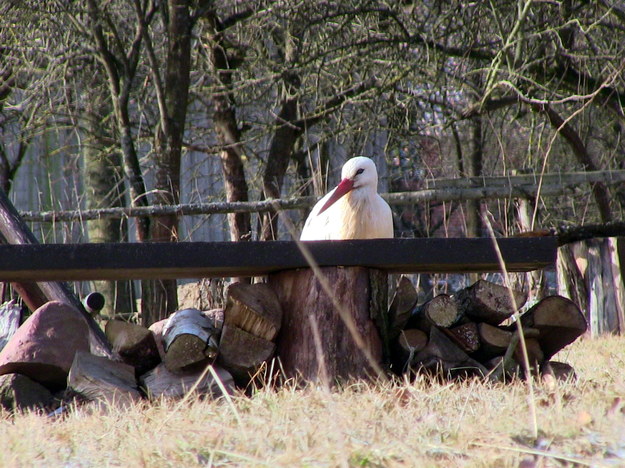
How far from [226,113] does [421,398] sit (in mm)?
5877

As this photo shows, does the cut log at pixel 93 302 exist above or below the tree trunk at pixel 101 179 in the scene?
below

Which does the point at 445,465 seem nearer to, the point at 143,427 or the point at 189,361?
the point at 143,427

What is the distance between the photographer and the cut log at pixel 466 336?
4098 mm

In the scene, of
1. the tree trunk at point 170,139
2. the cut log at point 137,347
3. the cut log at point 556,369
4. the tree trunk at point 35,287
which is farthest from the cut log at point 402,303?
the tree trunk at point 170,139

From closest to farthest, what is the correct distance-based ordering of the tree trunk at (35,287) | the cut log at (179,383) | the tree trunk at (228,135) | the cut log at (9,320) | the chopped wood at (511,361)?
the cut log at (179,383), the chopped wood at (511,361), the cut log at (9,320), the tree trunk at (35,287), the tree trunk at (228,135)

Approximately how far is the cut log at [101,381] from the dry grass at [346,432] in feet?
0.99

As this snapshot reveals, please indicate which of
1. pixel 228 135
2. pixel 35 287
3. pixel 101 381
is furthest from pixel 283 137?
→ pixel 101 381

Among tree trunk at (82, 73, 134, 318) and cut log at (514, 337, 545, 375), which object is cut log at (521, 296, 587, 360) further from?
tree trunk at (82, 73, 134, 318)

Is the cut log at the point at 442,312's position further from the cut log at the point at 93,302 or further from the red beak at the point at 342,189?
the cut log at the point at 93,302

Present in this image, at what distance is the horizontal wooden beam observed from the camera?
3416 millimetres

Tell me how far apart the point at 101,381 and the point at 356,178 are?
1.54 m

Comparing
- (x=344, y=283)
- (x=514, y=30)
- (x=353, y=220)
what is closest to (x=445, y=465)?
(x=344, y=283)

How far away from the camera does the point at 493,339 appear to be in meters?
4.11

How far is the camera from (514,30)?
253 inches
